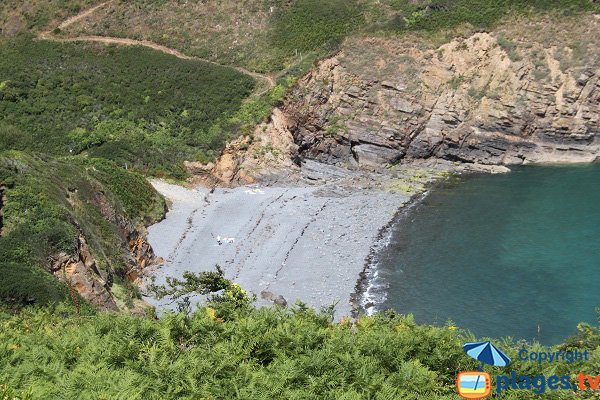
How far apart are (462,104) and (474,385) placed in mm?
55257

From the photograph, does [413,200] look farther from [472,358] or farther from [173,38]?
[472,358]

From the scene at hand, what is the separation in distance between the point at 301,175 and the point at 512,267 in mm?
23409

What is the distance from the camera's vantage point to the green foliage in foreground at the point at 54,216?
24672 millimetres

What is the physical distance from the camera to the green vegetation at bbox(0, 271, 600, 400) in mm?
11961

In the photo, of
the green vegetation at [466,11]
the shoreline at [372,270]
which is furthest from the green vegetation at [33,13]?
the shoreline at [372,270]

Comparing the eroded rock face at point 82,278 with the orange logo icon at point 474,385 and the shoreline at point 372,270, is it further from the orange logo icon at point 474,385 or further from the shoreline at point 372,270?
the orange logo icon at point 474,385

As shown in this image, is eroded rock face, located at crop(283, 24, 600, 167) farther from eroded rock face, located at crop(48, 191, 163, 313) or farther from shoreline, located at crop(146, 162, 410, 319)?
eroded rock face, located at crop(48, 191, 163, 313)

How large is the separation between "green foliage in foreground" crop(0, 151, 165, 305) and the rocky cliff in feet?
65.5

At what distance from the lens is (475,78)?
6519 centimetres

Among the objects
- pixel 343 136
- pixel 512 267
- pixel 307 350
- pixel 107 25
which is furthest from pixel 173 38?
pixel 307 350

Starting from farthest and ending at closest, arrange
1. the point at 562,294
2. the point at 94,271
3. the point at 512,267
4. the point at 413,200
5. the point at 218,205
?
the point at 413,200 < the point at 218,205 < the point at 512,267 < the point at 562,294 < the point at 94,271

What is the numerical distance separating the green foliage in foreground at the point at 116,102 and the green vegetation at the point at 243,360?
130ft

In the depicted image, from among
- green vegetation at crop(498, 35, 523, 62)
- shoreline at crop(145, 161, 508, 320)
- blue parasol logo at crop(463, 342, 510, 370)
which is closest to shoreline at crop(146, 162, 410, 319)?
shoreline at crop(145, 161, 508, 320)

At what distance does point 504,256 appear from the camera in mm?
42062
